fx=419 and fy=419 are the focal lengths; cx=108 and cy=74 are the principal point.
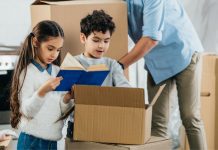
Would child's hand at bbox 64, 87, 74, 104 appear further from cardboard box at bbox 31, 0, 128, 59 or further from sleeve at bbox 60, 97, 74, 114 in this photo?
cardboard box at bbox 31, 0, 128, 59

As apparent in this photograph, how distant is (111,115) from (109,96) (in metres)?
0.07

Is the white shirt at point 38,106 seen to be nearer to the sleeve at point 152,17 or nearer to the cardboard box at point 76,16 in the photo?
the cardboard box at point 76,16

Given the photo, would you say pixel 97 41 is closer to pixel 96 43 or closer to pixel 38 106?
pixel 96 43

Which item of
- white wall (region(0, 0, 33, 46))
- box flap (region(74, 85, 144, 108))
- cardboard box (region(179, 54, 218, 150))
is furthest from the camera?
cardboard box (region(179, 54, 218, 150))

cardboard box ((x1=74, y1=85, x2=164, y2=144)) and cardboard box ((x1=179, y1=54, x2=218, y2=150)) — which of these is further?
cardboard box ((x1=179, y1=54, x2=218, y2=150))

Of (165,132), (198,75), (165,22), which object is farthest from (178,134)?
(165,22)

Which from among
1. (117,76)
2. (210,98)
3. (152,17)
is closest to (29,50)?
(117,76)

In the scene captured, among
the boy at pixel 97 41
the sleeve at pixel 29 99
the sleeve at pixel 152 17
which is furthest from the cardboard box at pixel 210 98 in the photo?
the sleeve at pixel 29 99

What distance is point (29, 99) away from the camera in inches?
62.6

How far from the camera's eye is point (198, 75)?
1.89m

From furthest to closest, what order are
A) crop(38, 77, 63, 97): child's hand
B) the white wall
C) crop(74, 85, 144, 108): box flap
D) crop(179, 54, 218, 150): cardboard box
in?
crop(179, 54, 218, 150): cardboard box
the white wall
crop(38, 77, 63, 97): child's hand
crop(74, 85, 144, 108): box flap

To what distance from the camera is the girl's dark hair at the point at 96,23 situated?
1611mm

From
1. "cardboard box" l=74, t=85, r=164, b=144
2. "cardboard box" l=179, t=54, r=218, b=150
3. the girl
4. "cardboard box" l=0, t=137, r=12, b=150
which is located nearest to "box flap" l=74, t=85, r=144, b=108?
"cardboard box" l=74, t=85, r=164, b=144

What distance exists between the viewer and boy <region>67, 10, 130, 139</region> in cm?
161
